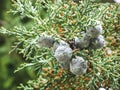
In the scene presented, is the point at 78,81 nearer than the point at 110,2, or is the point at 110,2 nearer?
the point at 78,81

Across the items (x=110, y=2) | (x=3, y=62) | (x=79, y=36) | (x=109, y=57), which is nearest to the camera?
(x=79, y=36)

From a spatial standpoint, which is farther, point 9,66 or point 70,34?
point 9,66

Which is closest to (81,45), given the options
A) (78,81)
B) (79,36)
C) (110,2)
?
→ (79,36)

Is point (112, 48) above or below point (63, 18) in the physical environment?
below

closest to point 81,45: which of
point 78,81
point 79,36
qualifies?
point 79,36

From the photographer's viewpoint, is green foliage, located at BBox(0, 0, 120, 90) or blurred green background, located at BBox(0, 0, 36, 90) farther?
blurred green background, located at BBox(0, 0, 36, 90)

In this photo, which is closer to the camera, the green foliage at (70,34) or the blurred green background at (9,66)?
the green foliage at (70,34)

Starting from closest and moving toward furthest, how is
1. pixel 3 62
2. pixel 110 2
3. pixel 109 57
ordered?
pixel 109 57
pixel 110 2
pixel 3 62

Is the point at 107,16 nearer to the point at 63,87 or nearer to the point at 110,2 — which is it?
the point at 110,2
